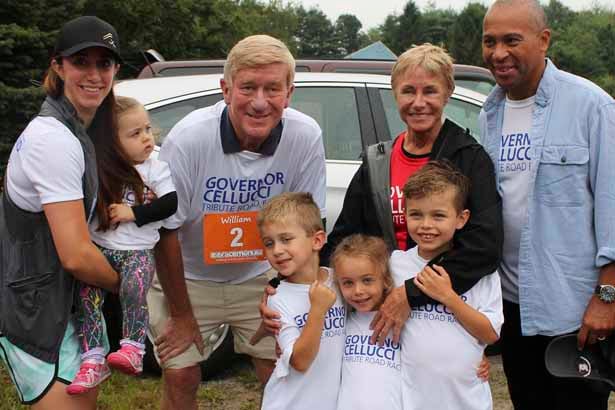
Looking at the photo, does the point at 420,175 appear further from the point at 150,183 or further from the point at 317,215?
the point at 150,183

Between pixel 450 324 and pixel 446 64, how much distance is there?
0.92 m

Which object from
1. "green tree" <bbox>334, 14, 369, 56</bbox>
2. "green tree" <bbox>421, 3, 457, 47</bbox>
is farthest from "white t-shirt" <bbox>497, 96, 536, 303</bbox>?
"green tree" <bbox>334, 14, 369, 56</bbox>

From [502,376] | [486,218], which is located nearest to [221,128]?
[486,218]

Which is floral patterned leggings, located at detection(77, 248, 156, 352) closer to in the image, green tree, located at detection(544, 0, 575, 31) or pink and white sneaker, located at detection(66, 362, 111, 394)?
pink and white sneaker, located at detection(66, 362, 111, 394)

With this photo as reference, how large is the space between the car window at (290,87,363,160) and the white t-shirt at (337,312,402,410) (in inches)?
88.0

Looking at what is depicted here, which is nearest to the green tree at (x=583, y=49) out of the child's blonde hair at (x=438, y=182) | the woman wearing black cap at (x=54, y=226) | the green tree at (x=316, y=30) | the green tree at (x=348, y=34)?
the green tree at (x=348, y=34)

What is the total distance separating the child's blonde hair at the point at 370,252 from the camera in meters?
2.55

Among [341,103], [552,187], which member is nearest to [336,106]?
[341,103]

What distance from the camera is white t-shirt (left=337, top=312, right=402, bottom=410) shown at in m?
2.50

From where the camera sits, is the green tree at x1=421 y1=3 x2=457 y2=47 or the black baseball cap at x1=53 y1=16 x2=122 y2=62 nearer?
the black baseball cap at x1=53 y1=16 x2=122 y2=62

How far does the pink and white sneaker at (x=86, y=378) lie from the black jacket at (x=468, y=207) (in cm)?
90

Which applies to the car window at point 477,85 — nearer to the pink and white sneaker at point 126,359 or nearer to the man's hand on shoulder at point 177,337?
the man's hand on shoulder at point 177,337

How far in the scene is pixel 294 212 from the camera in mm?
2633

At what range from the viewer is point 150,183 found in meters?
2.73
